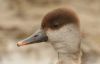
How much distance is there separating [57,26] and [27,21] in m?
2.06

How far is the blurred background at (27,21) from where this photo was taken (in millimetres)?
3639

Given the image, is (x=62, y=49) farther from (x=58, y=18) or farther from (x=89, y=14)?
(x=89, y=14)

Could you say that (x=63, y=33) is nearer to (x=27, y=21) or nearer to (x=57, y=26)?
(x=57, y=26)

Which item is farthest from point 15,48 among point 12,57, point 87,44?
point 87,44

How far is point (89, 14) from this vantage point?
4.19 meters

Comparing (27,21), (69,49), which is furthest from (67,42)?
(27,21)

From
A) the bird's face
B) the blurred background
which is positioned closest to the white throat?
the bird's face

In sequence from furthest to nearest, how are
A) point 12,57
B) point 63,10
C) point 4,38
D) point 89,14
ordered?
point 89,14
point 4,38
point 12,57
point 63,10

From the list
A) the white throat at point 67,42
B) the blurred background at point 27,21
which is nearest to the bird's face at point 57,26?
the white throat at point 67,42

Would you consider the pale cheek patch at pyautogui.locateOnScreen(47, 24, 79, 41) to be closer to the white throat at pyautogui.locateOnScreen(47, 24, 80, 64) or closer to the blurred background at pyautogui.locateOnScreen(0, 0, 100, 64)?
the white throat at pyautogui.locateOnScreen(47, 24, 80, 64)

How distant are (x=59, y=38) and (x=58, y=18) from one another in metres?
0.10

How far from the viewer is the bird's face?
7.09ft

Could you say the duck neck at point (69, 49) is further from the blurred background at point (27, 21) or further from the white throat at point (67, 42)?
the blurred background at point (27, 21)

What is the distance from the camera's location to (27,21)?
4230 millimetres
